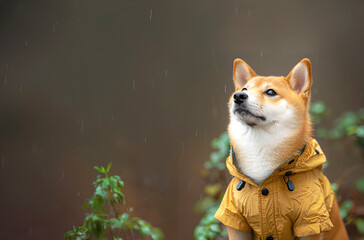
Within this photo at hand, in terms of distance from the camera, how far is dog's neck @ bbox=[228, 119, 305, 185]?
146 cm

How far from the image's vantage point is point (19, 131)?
102 inches

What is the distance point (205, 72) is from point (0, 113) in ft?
4.83

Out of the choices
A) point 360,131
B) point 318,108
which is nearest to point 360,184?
point 360,131

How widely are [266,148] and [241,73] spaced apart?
0.36 m

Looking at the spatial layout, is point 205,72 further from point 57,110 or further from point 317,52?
point 57,110

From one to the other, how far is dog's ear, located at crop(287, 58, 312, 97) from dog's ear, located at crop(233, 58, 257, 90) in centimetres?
17

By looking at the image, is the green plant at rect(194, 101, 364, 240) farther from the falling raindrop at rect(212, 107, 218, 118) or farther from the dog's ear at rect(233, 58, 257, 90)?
the dog's ear at rect(233, 58, 257, 90)

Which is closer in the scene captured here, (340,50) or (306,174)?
(306,174)

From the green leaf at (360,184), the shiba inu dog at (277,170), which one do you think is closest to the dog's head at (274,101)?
the shiba inu dog at (277,170)

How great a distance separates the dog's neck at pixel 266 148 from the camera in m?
1.46

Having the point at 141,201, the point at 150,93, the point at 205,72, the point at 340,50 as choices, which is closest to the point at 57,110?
the point at 150,93

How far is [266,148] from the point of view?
1469 mm

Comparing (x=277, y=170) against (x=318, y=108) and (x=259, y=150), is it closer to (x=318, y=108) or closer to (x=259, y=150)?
(x=259, y=150)

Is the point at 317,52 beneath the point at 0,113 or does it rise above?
above
